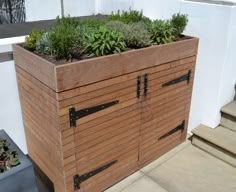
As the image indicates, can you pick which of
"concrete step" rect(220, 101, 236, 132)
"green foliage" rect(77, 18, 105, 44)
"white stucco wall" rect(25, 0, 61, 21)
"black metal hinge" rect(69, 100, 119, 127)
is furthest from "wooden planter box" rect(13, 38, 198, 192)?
"white stucco wall" rect(25, 0, 61, 21)

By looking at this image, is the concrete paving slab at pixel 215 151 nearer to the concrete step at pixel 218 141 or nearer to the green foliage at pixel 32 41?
the concrete step at pixel 218 141

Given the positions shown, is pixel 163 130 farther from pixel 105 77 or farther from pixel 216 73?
pixel 105 77

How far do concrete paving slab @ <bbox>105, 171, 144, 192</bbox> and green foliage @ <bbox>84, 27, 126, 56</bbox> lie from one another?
43.0 inches

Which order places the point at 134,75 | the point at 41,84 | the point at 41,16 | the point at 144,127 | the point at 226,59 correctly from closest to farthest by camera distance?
the point at 41,84, the point at 134,75, the point at 144,127, the point at 226,59, the point at 41,16

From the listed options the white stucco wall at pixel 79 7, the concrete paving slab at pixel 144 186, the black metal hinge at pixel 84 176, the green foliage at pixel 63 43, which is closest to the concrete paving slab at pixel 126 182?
the concrete paving slab at pixel 144 186

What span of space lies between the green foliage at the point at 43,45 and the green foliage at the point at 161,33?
83cm

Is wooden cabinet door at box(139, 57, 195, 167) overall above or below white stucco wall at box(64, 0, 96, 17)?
below

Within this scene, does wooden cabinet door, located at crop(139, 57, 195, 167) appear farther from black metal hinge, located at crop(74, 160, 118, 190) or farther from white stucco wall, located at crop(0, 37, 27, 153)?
white stucco wall, located at crop(0, 37, 27, 153)

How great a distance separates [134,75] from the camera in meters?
1.96

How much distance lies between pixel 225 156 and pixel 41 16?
2.71 meters

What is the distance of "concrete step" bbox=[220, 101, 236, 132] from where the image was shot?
261 centimetres

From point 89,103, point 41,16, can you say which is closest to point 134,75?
point 89,103

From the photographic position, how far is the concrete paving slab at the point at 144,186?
7.12 ft

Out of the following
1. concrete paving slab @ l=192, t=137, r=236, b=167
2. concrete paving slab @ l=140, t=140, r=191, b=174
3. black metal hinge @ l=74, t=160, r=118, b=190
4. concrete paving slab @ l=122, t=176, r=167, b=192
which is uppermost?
black metal hinge @ l=74, t=160, r=118, b=190
